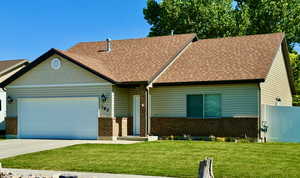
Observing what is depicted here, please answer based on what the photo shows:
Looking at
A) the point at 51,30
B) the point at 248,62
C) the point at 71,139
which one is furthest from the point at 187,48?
the point at 51,30

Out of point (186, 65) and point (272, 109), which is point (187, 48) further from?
point (272, 109)

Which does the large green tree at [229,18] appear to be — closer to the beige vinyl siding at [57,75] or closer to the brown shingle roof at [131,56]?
the brown shingle roof at [131,56]

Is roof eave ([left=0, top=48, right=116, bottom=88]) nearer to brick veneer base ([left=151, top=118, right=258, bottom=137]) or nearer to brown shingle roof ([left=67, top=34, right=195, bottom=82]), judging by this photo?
brown shingle roof ([left=67, top=34, right=195, bottom=82])

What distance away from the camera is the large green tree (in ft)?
133

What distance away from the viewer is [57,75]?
23.2m

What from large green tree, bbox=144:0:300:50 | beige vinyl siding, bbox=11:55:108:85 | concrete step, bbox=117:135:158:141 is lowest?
concrete step, bbox=117:135:158:141

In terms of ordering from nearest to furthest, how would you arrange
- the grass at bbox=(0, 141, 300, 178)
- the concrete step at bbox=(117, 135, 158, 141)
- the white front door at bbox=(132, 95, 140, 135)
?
the grass at bbox=(0, 141, 300, 178), the concrete step at bbox=(117, 135, 158, 141), the white front door at bbox=(132, 95, 140, 135)

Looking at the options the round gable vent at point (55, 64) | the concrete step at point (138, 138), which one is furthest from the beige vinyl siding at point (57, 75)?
the concrete step at point (138, 138)

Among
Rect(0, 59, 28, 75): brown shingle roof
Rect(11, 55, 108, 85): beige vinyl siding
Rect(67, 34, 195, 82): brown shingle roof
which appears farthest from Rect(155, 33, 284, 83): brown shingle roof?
Rect(0, 59, 28, 75): brown shingle roof

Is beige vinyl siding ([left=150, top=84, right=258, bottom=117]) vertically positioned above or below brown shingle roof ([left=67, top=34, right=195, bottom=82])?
below

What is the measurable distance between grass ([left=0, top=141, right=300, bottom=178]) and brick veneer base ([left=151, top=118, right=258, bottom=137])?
11.4 ft

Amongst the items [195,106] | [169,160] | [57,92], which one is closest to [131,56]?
[57,92]

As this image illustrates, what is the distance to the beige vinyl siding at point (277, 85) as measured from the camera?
72.1 ft

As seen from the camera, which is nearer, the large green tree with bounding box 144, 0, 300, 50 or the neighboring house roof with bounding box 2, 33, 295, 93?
the neighboring house roof with bounding box 2, 33, 295, 93
